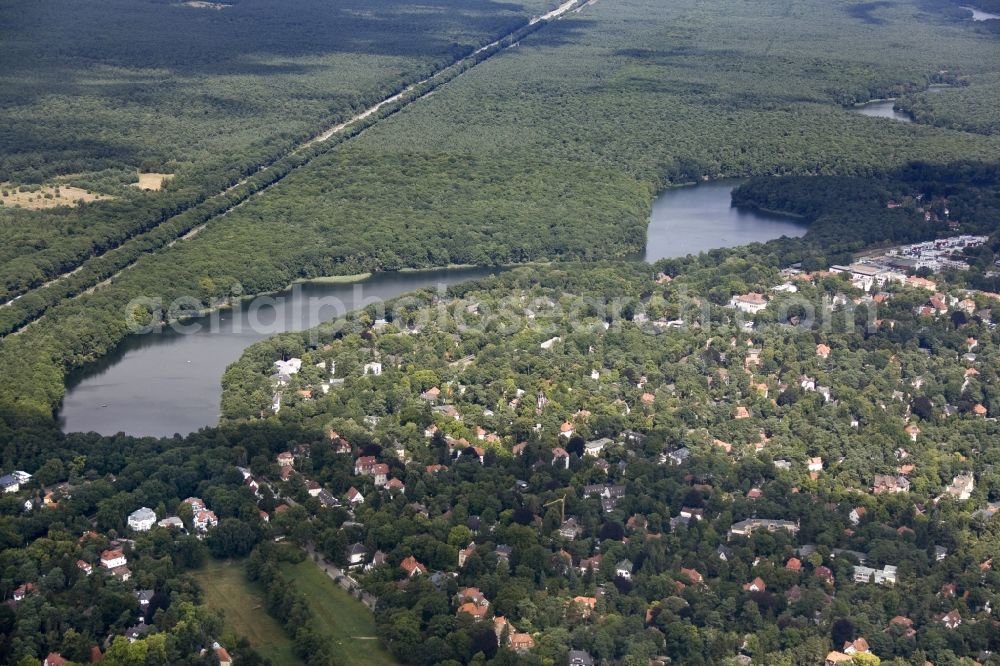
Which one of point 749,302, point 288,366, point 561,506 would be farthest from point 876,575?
point 749,302

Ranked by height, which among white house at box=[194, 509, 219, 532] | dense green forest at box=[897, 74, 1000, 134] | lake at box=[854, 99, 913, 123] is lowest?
white house at box=[194, 509, 219, 532]

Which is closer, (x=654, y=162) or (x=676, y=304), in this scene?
(x=676, y=304)

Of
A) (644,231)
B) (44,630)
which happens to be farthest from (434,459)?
(644,231)

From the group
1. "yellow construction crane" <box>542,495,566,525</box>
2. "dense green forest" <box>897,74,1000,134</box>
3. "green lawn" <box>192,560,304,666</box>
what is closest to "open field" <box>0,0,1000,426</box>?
"dense green forest" <box>897,74,1000,134</box>

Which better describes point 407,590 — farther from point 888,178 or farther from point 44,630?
point 888,178

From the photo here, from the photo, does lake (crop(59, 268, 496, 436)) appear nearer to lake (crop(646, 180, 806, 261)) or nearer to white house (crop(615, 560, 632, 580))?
lake (crop(646, 180, 806, 261))

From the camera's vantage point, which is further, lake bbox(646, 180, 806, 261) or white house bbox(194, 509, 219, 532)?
lake bbox(646, 180, 806, 261)

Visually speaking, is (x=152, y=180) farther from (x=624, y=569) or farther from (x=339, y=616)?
(x=624, y=569)
